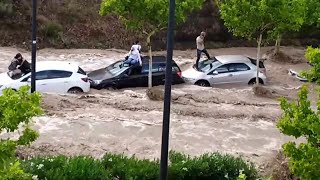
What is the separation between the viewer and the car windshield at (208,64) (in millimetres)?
21688

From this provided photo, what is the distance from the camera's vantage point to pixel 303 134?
389 inches

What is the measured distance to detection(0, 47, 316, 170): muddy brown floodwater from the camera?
47.2ft

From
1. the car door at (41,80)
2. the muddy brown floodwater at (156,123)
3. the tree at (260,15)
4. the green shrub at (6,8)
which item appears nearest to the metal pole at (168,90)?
the muddy brown floodwater at (156,123)

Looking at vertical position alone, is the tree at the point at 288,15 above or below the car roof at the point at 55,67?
above

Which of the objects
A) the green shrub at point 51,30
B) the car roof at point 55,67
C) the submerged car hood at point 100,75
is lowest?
the submerged car hood at point 100,75

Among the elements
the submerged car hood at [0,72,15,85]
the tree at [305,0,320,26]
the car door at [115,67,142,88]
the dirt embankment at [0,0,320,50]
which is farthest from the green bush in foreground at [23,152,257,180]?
the dirt embankment at [0,0,320,50]

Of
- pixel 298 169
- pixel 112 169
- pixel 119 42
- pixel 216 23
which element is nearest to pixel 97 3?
pixel 119 42

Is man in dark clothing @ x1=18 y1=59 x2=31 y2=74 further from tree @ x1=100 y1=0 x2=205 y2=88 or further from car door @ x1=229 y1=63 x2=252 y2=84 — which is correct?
car door @ x1=229 y1=63 x2=252 y2=84

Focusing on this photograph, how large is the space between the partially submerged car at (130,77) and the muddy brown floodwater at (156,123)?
0.36 metres

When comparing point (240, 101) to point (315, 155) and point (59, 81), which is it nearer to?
point (59, 81)

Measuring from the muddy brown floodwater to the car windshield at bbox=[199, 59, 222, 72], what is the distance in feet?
3.76

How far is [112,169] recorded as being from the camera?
11.7m

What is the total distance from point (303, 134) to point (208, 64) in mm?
12176

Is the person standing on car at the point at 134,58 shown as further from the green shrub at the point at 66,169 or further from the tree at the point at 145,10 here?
the green shrub at the point at 66,169
